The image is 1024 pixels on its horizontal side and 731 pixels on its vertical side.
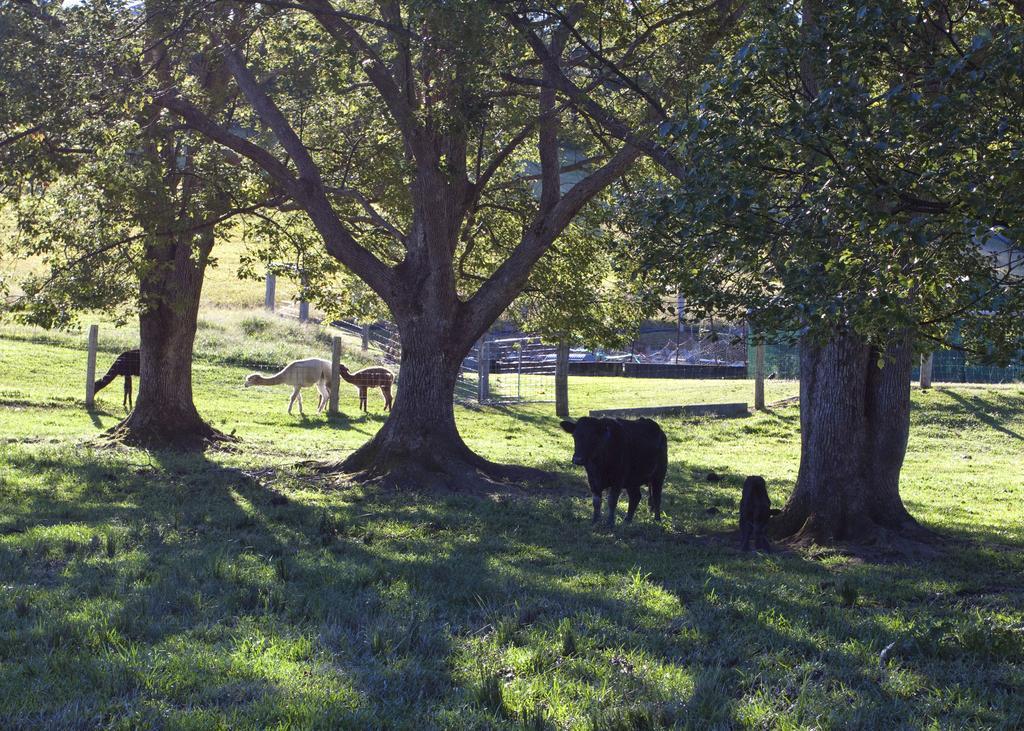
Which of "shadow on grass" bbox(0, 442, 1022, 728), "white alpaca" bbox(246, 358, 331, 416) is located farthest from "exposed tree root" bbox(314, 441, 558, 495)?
"white alpaca" bbox(246, 358, 331, 416)

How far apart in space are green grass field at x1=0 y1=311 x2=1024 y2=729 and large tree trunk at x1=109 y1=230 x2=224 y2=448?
353 cm

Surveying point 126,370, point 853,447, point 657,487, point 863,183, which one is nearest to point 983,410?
point 657,487

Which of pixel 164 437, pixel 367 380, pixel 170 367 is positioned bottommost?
pixel 164 437

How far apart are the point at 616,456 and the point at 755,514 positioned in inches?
→ 89.7

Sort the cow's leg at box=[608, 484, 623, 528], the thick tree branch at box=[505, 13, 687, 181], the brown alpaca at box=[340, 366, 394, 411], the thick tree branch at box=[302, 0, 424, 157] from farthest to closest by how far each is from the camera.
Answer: the brown alpaca at box=[340, 366, 394, 411] < the thick tree branch at box=[302, 0, 424, 157] < the cow's leg at box=[608, 484, 623, 528] < the thick tree branch at box=[505, 13, 687, 181]

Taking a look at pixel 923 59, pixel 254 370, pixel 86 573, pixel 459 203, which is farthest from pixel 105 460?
pixel 254 370

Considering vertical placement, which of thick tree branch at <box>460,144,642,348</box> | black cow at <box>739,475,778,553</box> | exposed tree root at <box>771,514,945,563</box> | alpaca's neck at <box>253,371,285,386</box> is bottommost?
exposed tree root at <box>771,514,945,563</box>

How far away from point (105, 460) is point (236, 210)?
14.8 feet

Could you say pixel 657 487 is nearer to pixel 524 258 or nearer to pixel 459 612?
pixel 524 258

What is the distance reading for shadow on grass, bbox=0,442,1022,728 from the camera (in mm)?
5281

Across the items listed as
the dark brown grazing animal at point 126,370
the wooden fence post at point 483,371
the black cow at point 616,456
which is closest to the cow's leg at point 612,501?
the black cow at point 616,456

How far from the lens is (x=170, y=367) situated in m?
20.1

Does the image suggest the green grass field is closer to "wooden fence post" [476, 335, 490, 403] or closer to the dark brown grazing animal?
the dark brown grazing animal

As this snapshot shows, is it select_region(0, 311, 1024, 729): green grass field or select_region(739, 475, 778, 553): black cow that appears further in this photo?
select_region(739, 475, 778, 553): black cow
